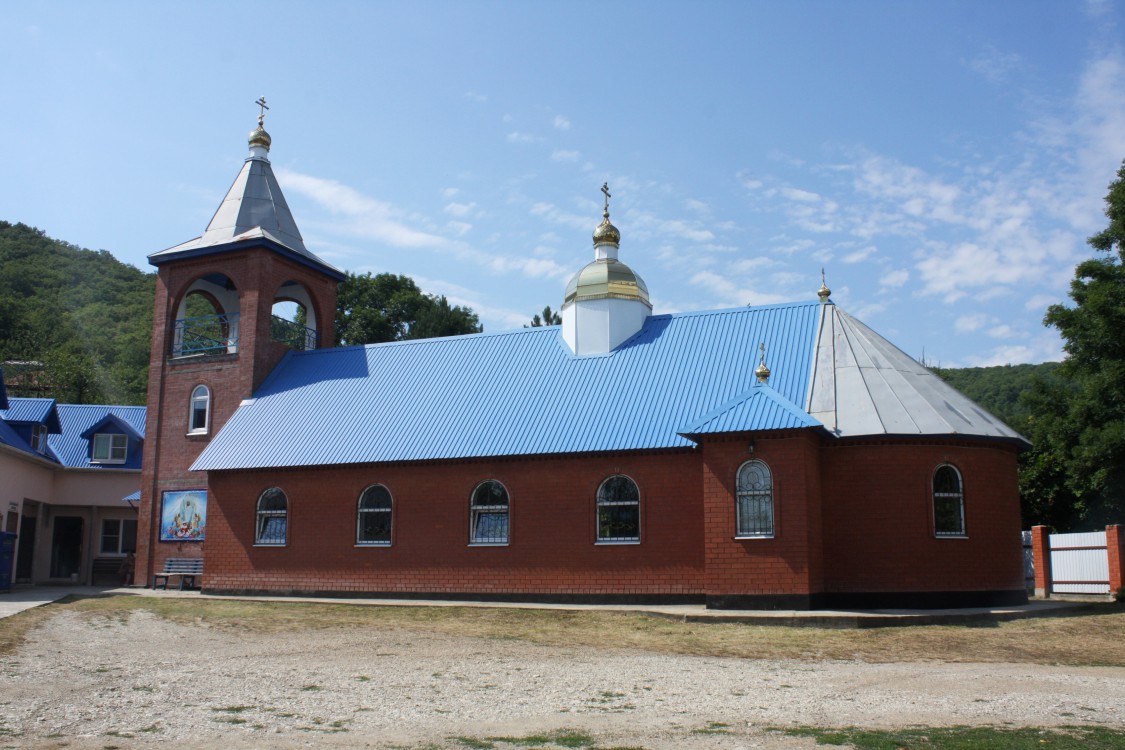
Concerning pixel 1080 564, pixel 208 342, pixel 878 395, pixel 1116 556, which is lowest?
pixel 1080 564

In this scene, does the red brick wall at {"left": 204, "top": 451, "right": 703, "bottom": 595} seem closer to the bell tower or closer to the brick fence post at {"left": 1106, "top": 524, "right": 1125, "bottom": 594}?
the bell tower

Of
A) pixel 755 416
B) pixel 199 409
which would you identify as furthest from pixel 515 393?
pixel 199 409

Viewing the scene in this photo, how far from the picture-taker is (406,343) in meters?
26.5

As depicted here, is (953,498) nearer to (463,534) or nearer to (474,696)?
(463,534)

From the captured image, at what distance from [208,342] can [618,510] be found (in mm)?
14092

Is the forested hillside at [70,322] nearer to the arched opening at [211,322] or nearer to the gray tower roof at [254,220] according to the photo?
the arched opening at [211,322]

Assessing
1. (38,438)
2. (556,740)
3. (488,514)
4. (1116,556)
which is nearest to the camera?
(556,740)

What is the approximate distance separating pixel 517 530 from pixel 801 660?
9.20 m

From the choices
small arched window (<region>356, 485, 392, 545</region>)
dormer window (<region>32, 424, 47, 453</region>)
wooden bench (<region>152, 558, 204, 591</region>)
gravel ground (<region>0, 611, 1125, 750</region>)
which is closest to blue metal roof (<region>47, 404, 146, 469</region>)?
dormer window (<region>32, 424, 47, 453</region>)

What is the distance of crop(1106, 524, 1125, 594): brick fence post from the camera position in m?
20.8

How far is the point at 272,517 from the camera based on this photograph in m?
23.7

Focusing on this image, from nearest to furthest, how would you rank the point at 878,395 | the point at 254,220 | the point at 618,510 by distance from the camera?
the point at 878,395 → the point at 618,510 → the point at 254,220

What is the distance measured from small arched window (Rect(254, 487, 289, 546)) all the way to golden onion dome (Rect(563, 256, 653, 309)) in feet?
27.1

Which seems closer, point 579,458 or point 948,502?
point 948,502
